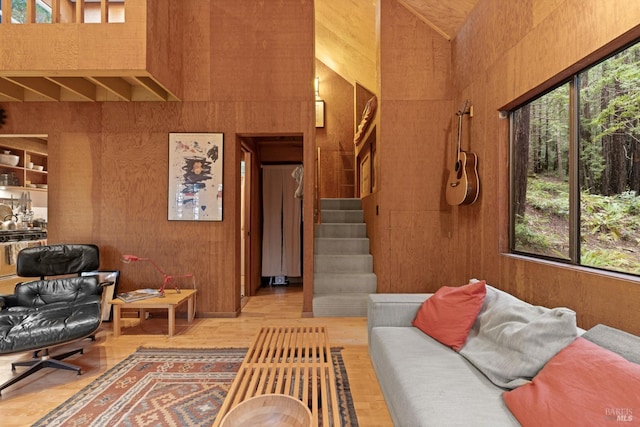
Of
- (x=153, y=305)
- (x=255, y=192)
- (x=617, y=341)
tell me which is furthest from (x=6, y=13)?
(x=617, y=341)

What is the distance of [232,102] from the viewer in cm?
366

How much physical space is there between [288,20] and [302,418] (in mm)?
4019

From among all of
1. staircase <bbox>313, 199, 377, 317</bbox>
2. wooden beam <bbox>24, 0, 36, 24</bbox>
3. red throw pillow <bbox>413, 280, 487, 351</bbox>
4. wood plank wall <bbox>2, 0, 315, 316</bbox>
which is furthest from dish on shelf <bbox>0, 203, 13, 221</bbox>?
red throw pillow <bbox>413, 280, 487, 351</bbox>

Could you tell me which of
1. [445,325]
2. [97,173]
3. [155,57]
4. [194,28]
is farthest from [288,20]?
[445,325]

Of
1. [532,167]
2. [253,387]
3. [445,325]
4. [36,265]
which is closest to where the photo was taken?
[253,387]

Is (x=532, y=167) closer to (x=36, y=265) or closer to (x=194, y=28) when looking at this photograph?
(x=194, y=28)

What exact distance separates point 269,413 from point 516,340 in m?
1.22

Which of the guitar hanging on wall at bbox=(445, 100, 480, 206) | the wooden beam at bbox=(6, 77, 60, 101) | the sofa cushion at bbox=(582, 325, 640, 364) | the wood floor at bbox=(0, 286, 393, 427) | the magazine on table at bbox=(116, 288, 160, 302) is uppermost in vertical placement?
the wooden beam at bbox=(6, 77, 60, 101)

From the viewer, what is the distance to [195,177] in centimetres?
364

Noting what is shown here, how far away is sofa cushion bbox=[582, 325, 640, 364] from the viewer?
115 cm

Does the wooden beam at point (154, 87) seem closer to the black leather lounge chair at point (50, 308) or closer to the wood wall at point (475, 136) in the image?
the black leather lounge chair at point (50, 308)

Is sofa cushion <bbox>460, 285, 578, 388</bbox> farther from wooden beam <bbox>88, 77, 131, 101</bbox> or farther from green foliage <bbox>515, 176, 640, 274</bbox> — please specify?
wooden beam <bbox>88, 77, 131, 101</bbox>

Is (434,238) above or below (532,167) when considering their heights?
below

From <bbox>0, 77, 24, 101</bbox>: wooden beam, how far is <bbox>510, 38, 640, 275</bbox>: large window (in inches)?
207
